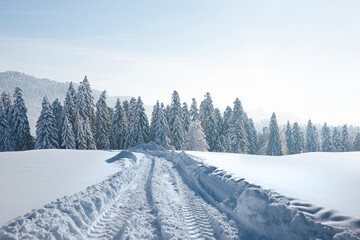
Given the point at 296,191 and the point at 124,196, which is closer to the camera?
the point at 296,191

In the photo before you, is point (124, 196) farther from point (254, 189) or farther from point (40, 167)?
point (40, 167)

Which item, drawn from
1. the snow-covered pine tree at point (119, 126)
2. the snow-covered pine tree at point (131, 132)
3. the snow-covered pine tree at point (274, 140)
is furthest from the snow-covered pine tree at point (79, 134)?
the snow-covered pine tree at point (274, 140)

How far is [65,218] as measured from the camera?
5.11m

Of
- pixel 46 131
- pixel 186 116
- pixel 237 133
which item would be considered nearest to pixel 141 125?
pixel 186 116

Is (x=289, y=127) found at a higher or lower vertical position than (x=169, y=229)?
higher

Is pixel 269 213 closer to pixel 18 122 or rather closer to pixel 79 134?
pixel 79 134

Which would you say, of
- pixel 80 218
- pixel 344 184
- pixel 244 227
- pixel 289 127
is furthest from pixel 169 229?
pixel 289 127

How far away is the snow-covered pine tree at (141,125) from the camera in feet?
137

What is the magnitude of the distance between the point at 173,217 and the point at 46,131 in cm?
3113

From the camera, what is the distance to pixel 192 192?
27.9 feet

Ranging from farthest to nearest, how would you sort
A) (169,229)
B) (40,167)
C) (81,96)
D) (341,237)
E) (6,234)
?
(81,96)
(40,167)
(169,229)
(6,234)
(341,237)

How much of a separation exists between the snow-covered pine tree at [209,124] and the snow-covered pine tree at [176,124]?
465cm

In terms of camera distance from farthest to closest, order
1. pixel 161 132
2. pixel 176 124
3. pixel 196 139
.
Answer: pixel 176 124
pixel 161 132
pixel 196 139

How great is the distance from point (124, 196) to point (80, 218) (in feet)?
8.10
